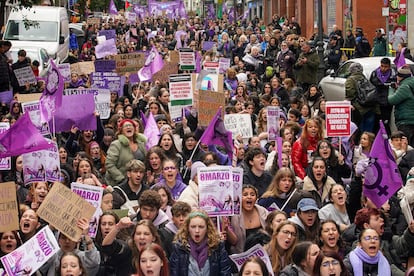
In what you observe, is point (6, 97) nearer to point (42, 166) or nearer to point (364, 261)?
point (42, 166)

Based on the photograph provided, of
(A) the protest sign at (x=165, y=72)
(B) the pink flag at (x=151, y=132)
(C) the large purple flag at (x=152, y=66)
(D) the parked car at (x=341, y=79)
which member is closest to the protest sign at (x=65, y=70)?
(C) the large purple flag at (x=152, y=66)

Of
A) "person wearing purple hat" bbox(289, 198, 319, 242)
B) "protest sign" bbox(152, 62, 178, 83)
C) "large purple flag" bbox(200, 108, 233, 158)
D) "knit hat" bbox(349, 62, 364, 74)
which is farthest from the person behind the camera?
"protest sign" bbox(152, 62, 178, 83)

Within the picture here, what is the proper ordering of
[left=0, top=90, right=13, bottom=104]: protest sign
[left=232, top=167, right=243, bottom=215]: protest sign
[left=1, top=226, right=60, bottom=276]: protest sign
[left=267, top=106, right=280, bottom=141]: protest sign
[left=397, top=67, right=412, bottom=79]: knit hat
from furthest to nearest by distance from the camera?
[left=0, top=90, right=13, bottom=104]: protest sign < [left=397, top=67, right=412, bottom=79]: knit hat < [left=267, top=106, right=280, bottom=141]: protest sign < [left=232, top=167, right=243, bottom=215]: protest sign < [left=1, top=226, right=60, bottom=276]: protest sign

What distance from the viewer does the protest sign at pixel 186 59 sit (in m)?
22.3

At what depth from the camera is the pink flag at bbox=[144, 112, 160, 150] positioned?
14075mm

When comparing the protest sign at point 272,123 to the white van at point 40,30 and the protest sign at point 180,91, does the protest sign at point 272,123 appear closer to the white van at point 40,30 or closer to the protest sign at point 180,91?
the protest sign at point 180,91

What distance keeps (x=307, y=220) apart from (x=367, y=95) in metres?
7.79

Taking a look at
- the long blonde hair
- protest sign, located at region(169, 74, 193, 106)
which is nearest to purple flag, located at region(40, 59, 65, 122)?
protest sign, located at region(169, 74, 193, 106)

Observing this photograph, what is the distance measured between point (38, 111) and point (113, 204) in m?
4.19

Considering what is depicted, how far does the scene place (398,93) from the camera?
49.6 feet

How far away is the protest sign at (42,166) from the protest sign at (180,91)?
5000mm

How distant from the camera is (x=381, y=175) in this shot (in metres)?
10.3

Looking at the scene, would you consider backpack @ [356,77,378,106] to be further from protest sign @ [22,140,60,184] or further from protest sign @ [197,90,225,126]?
protest sign @ [22,140,60,184]

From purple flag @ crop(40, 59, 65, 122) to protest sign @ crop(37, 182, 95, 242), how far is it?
17.6ft
